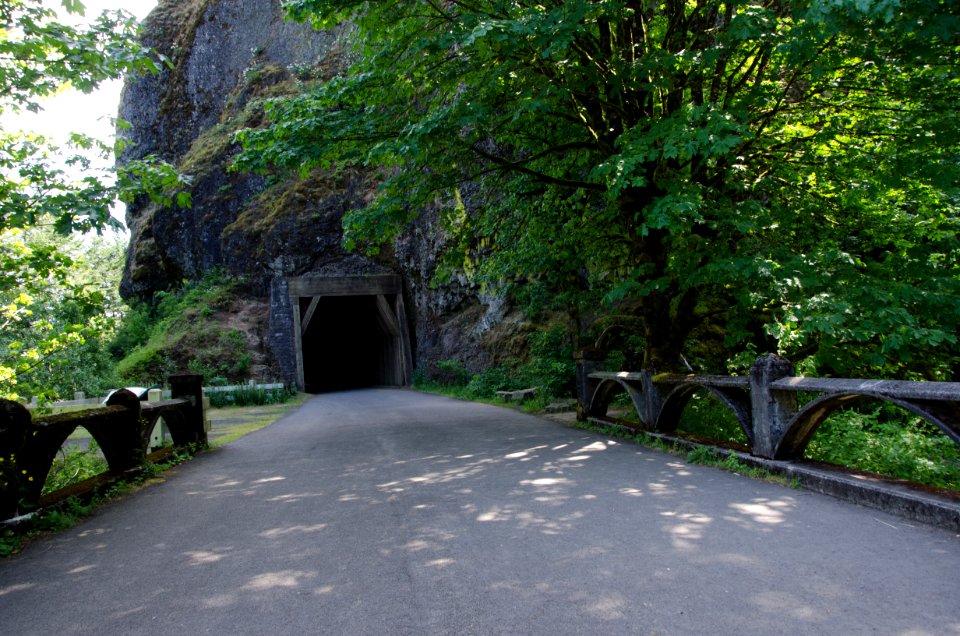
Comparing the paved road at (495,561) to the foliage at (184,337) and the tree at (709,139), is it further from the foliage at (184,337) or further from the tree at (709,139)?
the foliage at (184,337)

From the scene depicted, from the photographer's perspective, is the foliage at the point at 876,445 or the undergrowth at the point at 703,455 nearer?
the undergrowth at the point at 703,455

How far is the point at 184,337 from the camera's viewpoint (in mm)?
26594

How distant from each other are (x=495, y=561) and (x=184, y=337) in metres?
26.3

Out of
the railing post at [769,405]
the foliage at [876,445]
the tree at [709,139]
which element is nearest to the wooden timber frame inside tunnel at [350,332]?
the tree at [709,139]

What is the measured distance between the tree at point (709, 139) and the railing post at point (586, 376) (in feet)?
5.39

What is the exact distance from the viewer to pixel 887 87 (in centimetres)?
745

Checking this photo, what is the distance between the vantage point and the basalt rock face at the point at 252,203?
87.5 ft

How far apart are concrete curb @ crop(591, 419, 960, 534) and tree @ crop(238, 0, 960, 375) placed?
4.82ft

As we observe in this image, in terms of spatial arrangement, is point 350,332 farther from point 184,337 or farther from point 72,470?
point 72,470

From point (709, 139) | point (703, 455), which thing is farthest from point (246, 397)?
point (709, 139)

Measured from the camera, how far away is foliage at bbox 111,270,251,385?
2503 centimetres

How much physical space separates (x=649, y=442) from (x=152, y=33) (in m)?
43.6

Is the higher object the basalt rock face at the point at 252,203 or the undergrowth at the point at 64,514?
the basalt rock face at the point at 252,203

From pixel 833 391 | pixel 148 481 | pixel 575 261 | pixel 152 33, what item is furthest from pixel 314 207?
pixel 833 391
